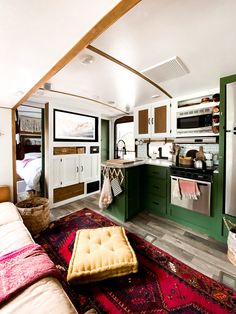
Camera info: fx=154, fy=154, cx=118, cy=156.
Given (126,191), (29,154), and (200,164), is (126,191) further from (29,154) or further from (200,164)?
(29,154)

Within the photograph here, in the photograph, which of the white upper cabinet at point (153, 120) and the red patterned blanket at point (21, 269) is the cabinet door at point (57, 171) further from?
the red patterned blanket at point (21, 269)

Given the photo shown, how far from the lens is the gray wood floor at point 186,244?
1.65 metres

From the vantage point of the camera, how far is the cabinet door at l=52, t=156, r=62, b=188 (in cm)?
314

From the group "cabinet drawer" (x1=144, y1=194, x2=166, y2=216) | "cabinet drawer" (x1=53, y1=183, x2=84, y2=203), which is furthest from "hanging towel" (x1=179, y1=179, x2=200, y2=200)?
"cabinet drawer" (x1=53, y1=183, x2=84, y2=203)

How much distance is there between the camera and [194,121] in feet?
8.37

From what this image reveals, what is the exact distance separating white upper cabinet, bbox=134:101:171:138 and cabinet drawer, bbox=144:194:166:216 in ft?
3.92

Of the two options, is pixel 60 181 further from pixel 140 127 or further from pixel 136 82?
pixel 136 82

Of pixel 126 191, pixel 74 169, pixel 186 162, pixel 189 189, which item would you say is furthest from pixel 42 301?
pixel 74 169

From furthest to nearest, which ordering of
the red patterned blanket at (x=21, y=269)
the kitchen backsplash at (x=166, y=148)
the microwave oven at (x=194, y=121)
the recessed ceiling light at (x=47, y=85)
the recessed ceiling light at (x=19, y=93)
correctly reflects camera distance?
the kitchen backsplash at (x=166, y=148) < the microwave oven at (x=194, y=121) < the recessed ceiling light at (x=47, y=85) < the recessed ceiling light at (x=19, y=93) < the red patterned blanket at (x=21, y=269)

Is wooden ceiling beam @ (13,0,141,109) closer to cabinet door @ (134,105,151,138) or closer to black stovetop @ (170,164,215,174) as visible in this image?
black stovetop @ (170,164,215,174)

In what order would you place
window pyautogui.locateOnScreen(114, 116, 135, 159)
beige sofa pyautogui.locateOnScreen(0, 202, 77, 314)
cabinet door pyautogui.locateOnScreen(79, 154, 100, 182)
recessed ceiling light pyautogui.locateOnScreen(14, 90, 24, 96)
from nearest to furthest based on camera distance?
beige sofa pyautogui.locateOnScreen(0, 202, 77, 314)
recessed ceiling light pyautogui.locateOnScreen(14, 90, 24, 96)
cabinet door pyautogui.locateOnScreen(79, 154, 100, 182)
window pyautogui.locateOnScreen(114, 116, 135, 159)

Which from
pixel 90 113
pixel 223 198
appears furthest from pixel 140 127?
pixel 223 198

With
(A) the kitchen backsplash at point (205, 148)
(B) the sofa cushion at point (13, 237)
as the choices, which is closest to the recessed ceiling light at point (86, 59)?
(B) the sofa cushion at point (13, 237)

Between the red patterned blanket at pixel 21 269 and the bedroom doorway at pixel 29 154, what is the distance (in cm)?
172
